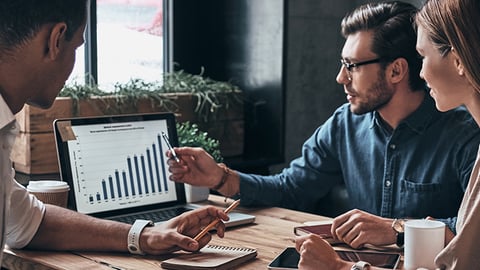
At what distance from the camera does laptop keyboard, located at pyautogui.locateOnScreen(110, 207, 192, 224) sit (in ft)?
8.13

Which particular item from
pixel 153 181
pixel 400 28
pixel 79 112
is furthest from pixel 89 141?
pixel 400 28

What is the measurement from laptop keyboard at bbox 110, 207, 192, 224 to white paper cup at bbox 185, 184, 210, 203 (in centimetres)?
11

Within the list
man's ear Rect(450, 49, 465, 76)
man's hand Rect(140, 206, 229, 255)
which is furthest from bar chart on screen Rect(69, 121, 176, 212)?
man's ear Rect(450, 49, 465, 76)

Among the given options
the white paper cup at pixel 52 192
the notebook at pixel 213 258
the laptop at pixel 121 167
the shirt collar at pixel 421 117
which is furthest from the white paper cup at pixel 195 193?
the shirt collar at pixel 421 117

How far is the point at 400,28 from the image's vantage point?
2.70m

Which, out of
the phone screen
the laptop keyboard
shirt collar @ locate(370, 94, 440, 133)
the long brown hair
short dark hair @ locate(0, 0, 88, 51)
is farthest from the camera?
shirt collar @ locate(370, 94, 440, 133)

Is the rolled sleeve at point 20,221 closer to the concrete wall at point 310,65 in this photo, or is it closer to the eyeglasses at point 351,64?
the eyeglasses at point 351,64

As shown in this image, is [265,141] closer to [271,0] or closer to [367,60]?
[271,0]

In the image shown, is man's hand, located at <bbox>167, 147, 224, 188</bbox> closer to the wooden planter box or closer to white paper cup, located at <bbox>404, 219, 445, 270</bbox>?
the wooden planter box

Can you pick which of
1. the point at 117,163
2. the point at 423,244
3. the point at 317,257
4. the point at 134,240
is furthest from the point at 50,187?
the point at 423,244

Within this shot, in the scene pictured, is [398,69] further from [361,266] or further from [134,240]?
[134,240]

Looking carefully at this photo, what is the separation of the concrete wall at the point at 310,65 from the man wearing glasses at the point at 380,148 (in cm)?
88

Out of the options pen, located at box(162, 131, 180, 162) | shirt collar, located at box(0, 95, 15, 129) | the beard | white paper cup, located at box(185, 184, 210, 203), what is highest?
shirt collar, located at box(0, 95, 15, 129)

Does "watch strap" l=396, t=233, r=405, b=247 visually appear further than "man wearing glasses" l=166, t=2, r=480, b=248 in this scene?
No
